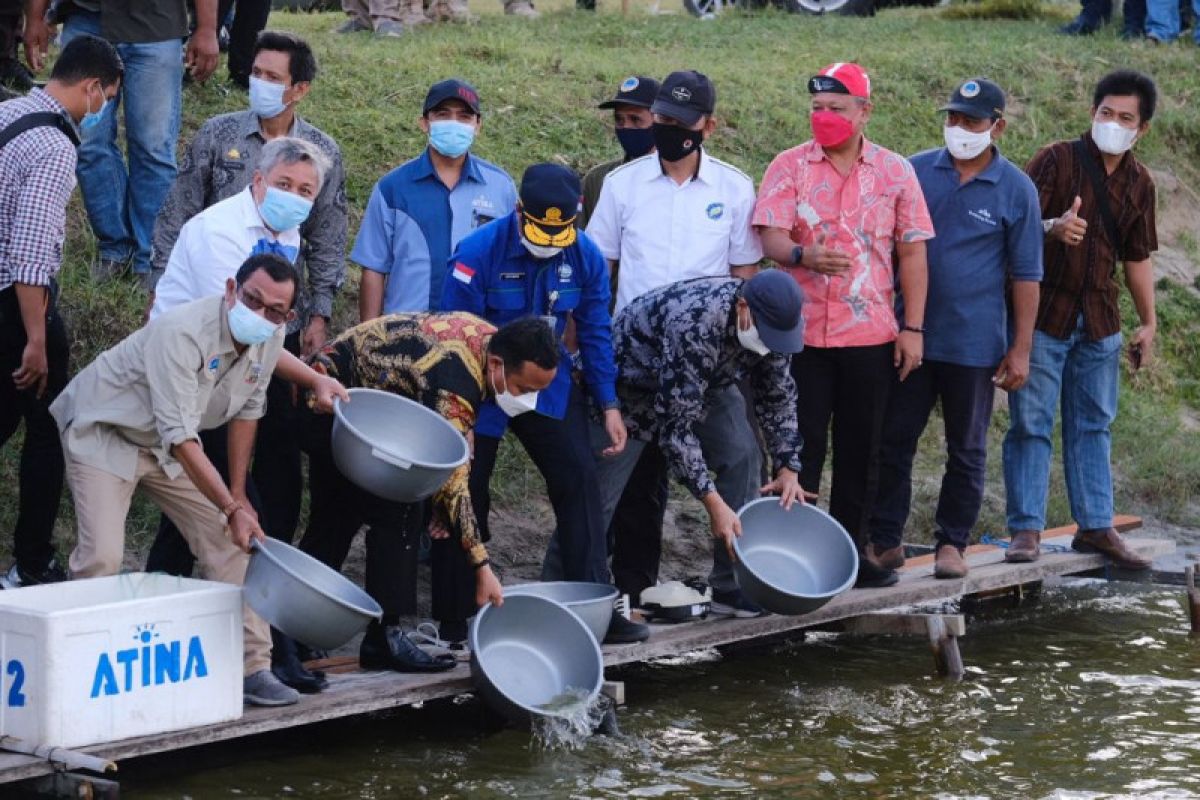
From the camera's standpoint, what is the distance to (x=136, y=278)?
9.46m

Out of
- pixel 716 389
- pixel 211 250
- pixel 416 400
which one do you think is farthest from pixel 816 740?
pixel 211 250

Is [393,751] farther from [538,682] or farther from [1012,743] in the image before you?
[1012,743]

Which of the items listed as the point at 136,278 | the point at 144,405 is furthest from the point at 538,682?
the point at 136,278

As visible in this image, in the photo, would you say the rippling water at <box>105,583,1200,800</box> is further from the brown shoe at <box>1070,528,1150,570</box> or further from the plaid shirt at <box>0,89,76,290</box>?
the plaid shirt at <box>0,89,76,290</box>

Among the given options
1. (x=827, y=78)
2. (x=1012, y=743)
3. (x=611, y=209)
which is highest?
(x=827, y=78)

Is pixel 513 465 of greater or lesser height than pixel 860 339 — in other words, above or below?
below

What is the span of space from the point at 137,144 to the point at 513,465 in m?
2.39

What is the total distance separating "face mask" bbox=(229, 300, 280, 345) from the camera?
6145 millimetres

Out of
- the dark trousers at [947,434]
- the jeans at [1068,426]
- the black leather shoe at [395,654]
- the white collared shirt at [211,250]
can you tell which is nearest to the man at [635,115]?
the dark trousers at [947,434]

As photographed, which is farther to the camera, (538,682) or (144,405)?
(538,682)

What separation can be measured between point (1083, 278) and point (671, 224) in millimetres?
2052

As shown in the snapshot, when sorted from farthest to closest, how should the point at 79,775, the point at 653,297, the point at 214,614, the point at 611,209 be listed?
the point at 611,209
the point at 653,297
the point at 214,614
the point at 79,775

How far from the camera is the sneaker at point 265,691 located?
6.36m

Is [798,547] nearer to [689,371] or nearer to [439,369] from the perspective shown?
[689,371]
